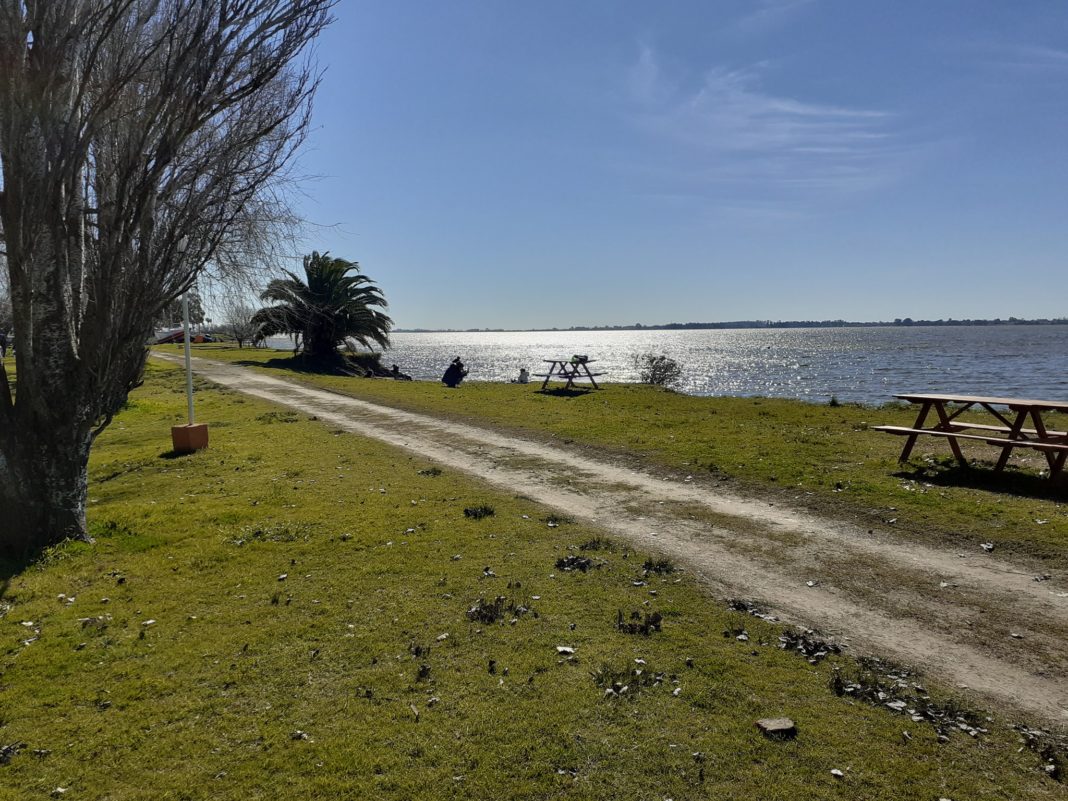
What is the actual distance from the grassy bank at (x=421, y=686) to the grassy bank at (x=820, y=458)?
4.33 m

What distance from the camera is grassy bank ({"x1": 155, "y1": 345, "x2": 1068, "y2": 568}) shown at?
28.6ft

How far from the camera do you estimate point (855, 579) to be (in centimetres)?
697

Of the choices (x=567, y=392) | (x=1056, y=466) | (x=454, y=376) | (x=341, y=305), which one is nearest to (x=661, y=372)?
(x=567, y=392)

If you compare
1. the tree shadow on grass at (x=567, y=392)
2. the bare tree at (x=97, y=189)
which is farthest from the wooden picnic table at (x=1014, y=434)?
the tree shadow on grass at (x=567, y=392)

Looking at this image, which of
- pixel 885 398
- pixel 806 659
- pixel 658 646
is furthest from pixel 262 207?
pixel 885 398

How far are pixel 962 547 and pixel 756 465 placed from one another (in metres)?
4.70

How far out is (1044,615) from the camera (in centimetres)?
597

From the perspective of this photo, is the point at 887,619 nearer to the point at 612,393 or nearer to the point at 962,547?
the point at 962,547

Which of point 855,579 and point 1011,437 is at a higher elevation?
point 1011,437

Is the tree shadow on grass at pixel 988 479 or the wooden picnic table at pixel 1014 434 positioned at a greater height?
the wooden picnic table at pixel 1014 434

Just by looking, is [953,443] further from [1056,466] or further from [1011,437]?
[1056,466]

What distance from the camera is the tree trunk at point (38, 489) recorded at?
772cm

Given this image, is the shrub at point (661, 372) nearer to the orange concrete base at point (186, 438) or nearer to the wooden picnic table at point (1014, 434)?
the wooden picnic table at point (1014, 434)

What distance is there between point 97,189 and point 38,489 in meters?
3.94
